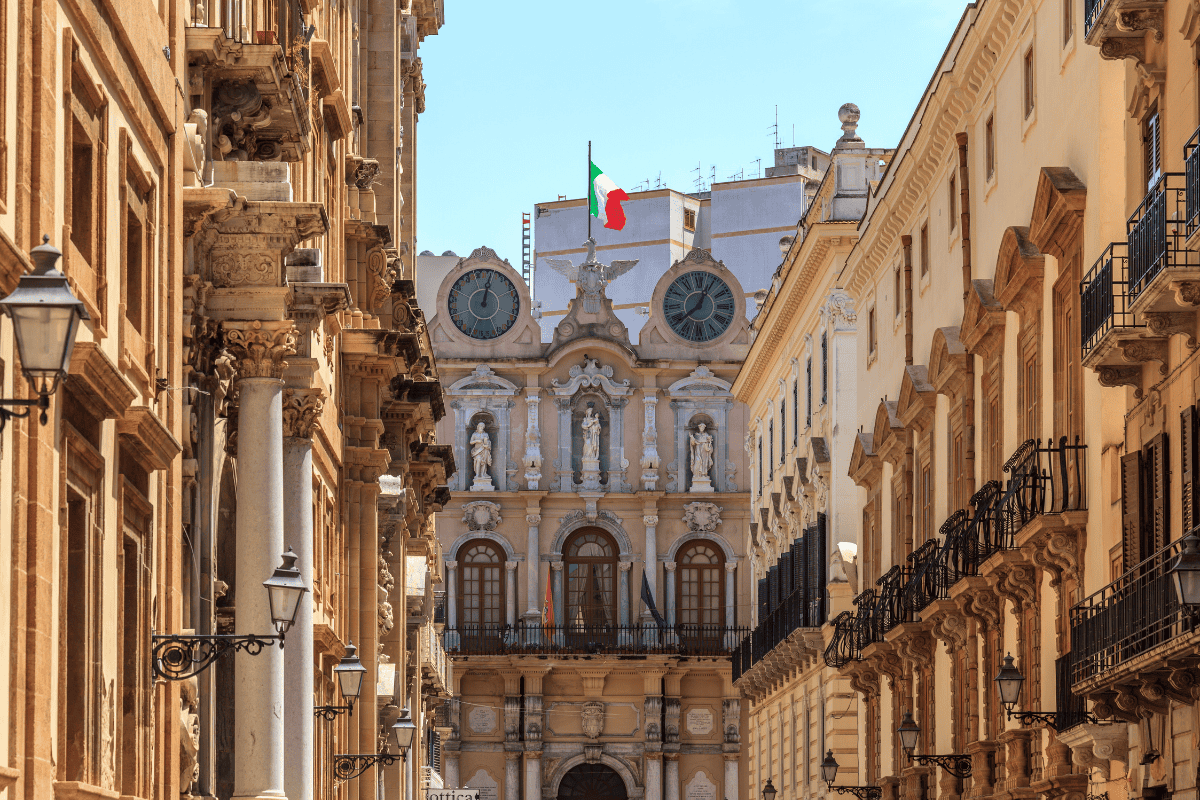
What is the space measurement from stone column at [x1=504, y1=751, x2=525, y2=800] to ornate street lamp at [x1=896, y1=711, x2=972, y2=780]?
35.9m

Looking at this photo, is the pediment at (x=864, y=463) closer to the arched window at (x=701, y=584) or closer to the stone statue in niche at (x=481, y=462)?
the arched window at (x=701, y=584)

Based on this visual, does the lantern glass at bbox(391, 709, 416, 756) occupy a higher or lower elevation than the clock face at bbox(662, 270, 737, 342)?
lower

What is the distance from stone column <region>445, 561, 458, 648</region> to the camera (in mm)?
71625

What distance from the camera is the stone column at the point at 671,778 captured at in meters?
70.6

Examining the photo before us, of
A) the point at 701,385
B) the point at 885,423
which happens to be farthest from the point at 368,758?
the point at 701,385

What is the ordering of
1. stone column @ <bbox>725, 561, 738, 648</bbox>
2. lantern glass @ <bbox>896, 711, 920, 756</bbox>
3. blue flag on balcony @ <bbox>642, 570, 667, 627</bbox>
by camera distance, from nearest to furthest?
lantern glass @ <bbox>896, 711, 920, 756</bbox> < blue flag on balcony @ <bbox>642, 570, 667, 627</bbox> < stone column @ <bbox>725, 561, 738, 648</bbox>

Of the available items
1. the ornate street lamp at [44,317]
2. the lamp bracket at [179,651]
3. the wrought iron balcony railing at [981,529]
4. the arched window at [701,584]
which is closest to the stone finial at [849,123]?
the wrought iron balcony railing at [981,529]

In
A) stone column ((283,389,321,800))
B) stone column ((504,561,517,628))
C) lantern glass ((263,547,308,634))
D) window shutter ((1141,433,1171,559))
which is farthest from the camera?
stone column ((504,561,517,628))

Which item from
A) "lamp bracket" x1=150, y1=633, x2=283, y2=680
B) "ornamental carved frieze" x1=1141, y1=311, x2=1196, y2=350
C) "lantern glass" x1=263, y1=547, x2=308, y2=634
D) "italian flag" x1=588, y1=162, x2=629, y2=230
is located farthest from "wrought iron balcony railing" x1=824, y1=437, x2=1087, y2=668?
"italian flag" x1=588, y1=162, x2=629, y2=230

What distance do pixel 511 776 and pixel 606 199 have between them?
23368 mm

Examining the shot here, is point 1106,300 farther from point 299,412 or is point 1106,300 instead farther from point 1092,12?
point 299,412

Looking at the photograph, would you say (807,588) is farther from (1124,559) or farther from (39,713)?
(39,713)

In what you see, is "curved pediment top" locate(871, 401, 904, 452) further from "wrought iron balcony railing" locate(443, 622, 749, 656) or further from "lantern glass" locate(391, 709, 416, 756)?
"wrought iron balcony railing" locate(443, 622, 749, 656)

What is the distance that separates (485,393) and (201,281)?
53929 mm
